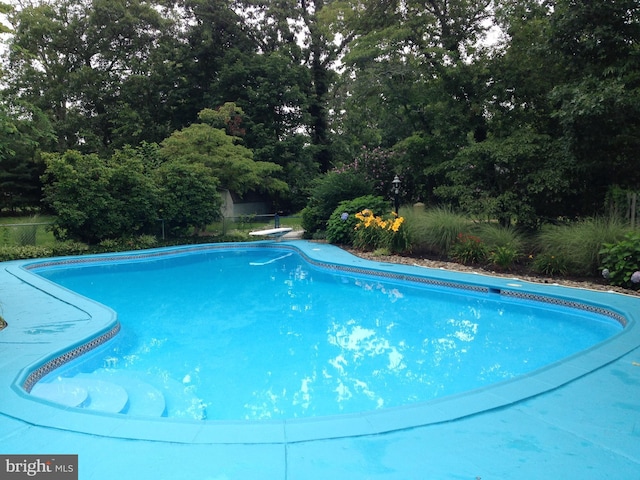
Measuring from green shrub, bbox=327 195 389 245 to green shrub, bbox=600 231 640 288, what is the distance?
6203mm

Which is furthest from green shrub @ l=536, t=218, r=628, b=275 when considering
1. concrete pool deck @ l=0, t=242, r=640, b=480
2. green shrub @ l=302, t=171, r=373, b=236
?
green shrub @ l=302, t=171, r=373, b=236

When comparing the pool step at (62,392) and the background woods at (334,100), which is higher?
the background woods at (334,100)

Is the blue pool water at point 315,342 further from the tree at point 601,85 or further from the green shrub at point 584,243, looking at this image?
the tree at point 601,85

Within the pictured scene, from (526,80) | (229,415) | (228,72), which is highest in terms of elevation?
(228,72)

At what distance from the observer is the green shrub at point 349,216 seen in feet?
40.3

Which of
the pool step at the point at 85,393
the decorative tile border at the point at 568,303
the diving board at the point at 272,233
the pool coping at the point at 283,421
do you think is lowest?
the pool step at the point at 85,393

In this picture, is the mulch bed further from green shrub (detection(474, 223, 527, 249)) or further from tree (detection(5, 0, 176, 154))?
tree (detection(5, 0, 176, 154))

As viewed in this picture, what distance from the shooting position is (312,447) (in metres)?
2.48

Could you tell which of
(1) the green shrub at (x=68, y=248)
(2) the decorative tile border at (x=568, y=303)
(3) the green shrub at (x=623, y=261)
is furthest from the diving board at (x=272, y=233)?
(3) the green shrub at (x=623, y=261)

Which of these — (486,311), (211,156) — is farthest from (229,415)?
(211,156)

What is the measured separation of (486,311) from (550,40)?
5797mm

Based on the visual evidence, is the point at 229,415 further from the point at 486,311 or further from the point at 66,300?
the point at 486,311

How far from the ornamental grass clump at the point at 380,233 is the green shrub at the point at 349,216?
1.05 ft

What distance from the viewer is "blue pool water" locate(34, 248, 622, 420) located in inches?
156
